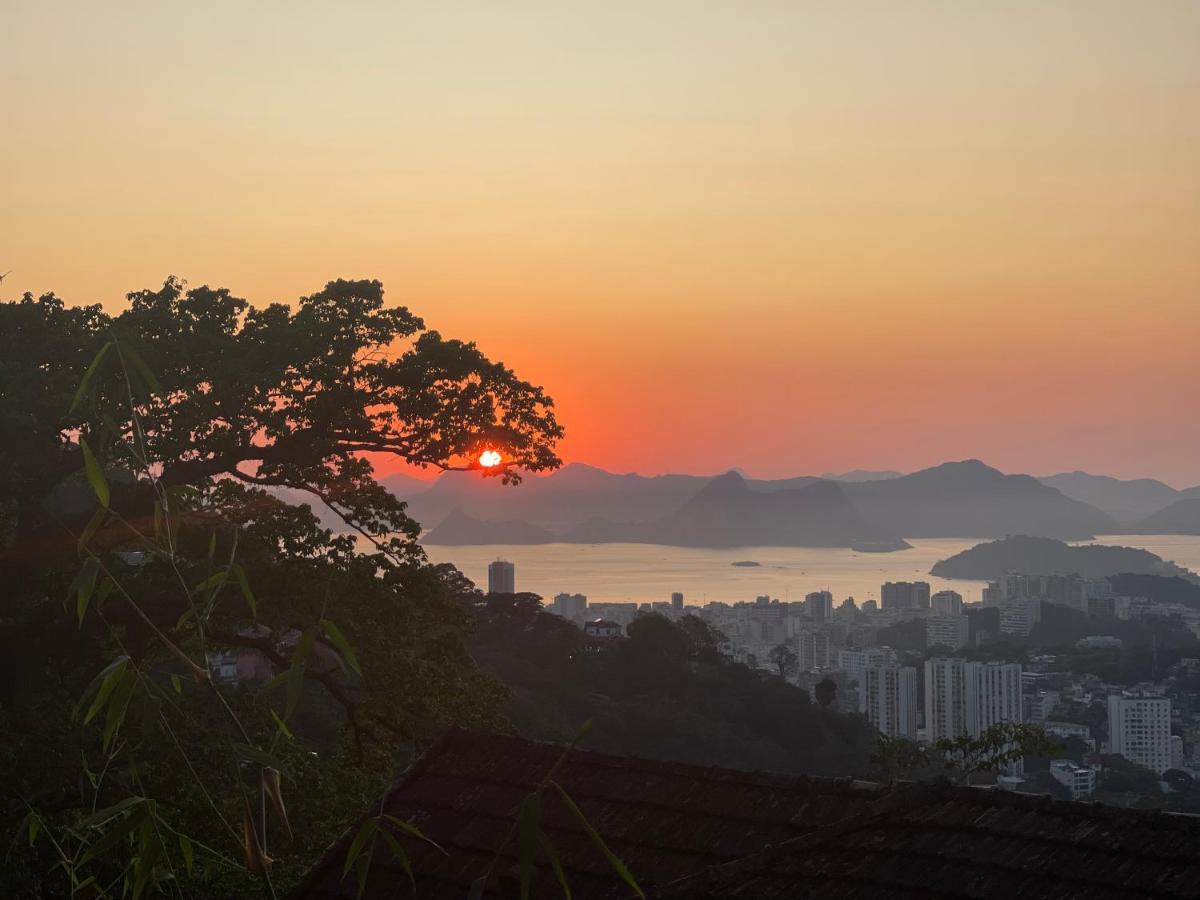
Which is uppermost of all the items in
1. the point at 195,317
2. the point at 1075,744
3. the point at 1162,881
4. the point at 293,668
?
the point at 195,317

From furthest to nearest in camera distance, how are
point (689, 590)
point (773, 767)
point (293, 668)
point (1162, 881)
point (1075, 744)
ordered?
point (689, 590)
point (1075, 744)
point (773, 767)
point (1162, 881)
point (293, 668)

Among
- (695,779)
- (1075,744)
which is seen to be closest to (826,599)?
(1075,744)

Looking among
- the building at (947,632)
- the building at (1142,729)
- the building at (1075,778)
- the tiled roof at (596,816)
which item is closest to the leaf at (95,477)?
the tiled roof at (596,816)

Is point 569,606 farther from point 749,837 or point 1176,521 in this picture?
point 1176,521

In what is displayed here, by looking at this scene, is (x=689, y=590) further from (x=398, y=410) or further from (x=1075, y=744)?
(x=398, y=410)

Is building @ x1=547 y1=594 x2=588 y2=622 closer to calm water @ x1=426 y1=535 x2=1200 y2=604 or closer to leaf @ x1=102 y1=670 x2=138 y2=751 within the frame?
calm water @ x1=426 y1=535 x2=1200 y2=604

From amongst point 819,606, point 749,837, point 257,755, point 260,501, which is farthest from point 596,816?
point 819,606
